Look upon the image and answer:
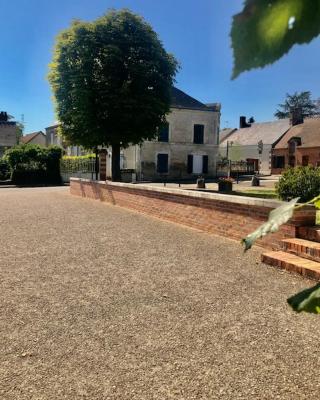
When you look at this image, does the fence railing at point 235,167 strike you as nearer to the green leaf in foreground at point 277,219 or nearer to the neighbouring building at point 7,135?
the neighbouring building at point 7,135

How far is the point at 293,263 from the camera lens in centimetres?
628

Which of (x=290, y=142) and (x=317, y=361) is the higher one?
(x=290, y=142)

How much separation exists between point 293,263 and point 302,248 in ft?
1.47

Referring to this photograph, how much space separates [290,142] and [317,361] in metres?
46.0

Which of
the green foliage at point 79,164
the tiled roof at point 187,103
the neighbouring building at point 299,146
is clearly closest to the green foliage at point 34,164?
the green foliage at point 79,164

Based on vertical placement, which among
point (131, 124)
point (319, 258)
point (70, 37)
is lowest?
point (319, 258)

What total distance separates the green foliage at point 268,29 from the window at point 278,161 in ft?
162

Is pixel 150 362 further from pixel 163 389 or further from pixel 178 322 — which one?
pixel 178 322

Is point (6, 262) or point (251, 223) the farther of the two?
point (251, 223)

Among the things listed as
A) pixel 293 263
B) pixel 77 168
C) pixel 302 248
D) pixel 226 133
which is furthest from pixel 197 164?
pixel 293 263

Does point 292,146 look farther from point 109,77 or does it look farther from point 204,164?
point 109,77

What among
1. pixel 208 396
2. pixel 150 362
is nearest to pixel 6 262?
pixel 150 362

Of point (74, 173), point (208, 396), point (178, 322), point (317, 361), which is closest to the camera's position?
point (208, 396)

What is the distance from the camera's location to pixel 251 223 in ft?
27.6
